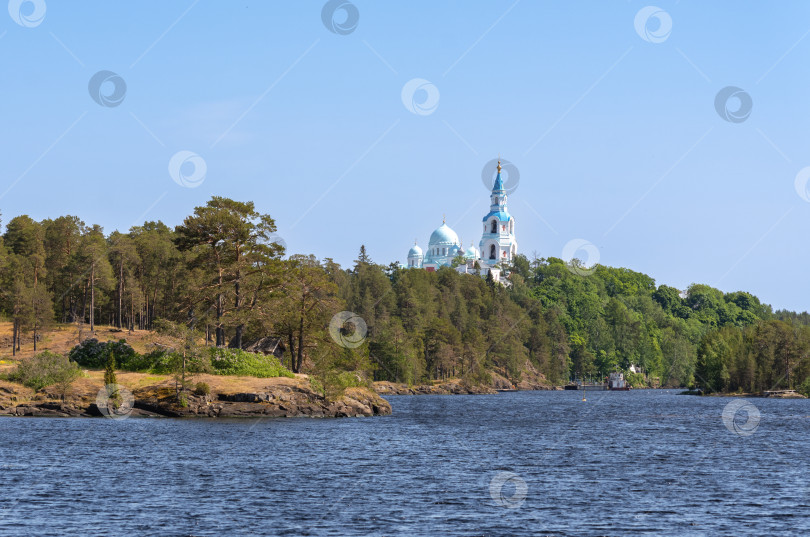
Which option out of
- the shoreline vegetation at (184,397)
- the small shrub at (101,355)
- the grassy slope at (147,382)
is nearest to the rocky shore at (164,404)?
the shoreline vegetation at (184,397)

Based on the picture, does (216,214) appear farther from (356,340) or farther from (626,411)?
(626,411)

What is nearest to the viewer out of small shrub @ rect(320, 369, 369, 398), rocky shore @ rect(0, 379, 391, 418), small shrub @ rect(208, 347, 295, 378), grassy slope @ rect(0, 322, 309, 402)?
rocky shore @ rect(0, 379, 391, 418)

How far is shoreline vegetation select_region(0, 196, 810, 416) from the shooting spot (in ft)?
252

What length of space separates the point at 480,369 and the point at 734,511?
145 metres

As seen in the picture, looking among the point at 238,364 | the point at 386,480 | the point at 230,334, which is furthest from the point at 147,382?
the point at 386,480

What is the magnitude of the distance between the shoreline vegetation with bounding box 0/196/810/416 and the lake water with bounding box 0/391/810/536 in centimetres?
825

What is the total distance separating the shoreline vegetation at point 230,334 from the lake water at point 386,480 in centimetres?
825

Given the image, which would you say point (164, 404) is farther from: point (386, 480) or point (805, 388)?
point (805, 388)

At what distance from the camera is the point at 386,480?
139 ft

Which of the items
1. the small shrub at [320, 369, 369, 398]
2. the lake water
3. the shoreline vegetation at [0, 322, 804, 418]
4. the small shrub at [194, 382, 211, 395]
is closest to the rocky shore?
the shoreline vegetation at [0, 322, 804, 418]

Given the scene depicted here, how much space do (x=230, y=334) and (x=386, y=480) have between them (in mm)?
73956

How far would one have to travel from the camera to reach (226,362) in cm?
8088

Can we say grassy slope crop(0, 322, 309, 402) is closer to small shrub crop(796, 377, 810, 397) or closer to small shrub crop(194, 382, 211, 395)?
small shrub crop(194, 382, 211, 395)

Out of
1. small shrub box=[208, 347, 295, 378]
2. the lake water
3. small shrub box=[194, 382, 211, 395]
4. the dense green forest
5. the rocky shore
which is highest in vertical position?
the dense green forest
